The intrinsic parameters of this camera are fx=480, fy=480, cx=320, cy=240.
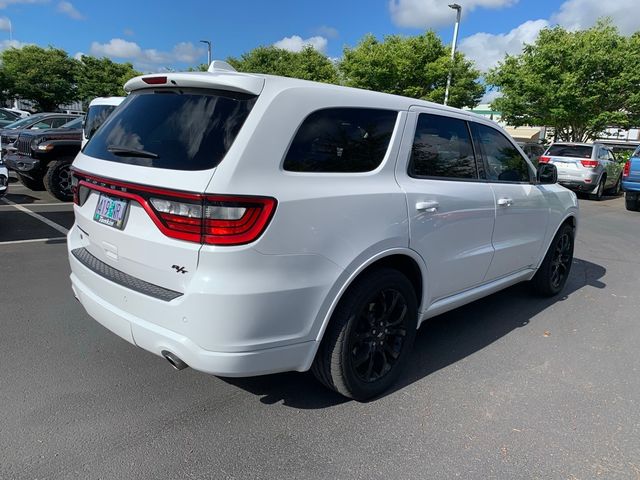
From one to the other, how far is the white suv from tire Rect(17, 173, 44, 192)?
796 cm

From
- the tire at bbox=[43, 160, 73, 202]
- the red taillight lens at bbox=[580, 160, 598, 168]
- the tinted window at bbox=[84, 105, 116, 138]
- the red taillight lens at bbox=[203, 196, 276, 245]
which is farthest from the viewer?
the red taillight lens at bbox=[580, 160, 598, 168]

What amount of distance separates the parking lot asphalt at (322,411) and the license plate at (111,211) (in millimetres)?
1057

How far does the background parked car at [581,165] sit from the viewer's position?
553 inches

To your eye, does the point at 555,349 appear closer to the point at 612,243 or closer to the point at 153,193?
the point at 153,193

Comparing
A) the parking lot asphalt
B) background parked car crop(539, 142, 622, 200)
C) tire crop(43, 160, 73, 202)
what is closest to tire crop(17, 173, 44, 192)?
tire crop(43, 160, 73, 202)

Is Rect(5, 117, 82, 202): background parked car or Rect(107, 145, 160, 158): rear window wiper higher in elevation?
Rect(107, 145, 160, 158): rear window wiper

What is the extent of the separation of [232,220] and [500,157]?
2.72m

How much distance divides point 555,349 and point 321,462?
238cm

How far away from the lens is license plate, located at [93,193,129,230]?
2.44 metres

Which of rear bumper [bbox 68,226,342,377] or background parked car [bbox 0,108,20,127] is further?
background parked car [bbox 0,108,20,127]

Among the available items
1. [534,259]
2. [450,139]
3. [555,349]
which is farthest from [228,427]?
[534,259]

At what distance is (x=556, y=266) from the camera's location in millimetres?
4992

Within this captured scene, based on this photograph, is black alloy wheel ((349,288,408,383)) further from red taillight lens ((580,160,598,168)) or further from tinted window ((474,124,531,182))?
red taillight lens ((580,160,598,168))

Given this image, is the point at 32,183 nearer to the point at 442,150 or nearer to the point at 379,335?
the point at 442,150
